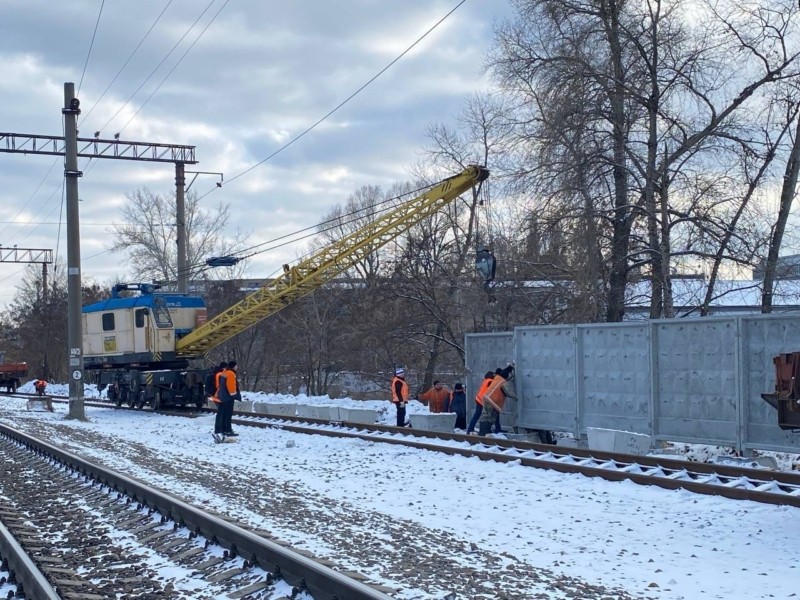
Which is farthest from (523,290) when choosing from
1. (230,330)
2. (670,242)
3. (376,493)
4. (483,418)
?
(376,493)

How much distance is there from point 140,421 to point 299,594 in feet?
67.4

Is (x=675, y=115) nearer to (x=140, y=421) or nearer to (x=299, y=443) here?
(x=299, y=443)

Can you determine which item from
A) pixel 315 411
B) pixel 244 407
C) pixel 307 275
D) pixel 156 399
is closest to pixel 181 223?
pixel 307 275

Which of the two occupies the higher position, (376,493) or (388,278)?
(388,278)

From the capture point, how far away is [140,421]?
25984 mm

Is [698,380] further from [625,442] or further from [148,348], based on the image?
[148,348]

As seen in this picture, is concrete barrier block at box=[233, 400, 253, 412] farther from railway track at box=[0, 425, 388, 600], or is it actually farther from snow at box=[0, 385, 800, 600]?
railway track at box=[0, 425, 388, 600]

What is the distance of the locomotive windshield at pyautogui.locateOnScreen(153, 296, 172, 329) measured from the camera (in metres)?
30.3

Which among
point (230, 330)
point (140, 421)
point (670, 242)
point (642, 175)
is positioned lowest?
point (140, 421)

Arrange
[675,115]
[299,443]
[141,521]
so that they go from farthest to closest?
[675,115] → [299,443] → [141,521]

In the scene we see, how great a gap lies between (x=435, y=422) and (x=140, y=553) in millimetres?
12279

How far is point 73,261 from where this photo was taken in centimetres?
2728

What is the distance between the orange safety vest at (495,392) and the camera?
57.8 feet

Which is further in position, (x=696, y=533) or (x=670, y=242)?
(x=670, y=242)
